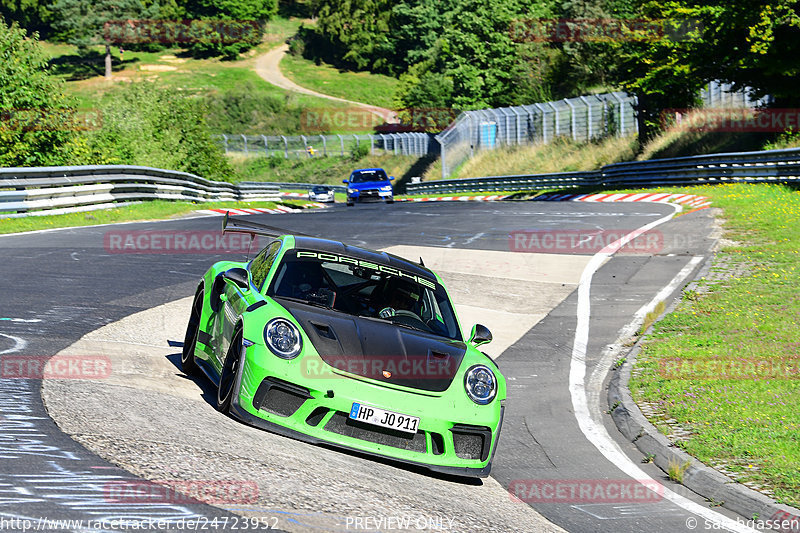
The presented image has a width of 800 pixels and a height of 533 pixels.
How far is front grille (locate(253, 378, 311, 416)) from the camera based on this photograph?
6.63m

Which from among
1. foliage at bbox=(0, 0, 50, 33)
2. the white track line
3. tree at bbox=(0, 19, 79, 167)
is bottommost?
the white track line

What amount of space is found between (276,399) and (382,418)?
75 cm

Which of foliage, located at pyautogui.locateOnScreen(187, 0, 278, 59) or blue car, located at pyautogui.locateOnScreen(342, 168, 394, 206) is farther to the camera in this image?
foliage, located at pyautogui.locateOnScreen(187, 0, 278, 59)

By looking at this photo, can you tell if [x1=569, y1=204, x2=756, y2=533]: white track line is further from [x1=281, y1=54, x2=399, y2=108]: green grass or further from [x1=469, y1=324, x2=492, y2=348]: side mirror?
[x1=281, y1=54, x2=399, y2=108]: green grass

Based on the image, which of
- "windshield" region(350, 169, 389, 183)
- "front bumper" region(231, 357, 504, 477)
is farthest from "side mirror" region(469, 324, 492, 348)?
"windshield" region(350, 169, 389, 183)

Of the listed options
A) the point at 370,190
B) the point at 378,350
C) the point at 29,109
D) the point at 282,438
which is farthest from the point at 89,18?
the point at 282,438

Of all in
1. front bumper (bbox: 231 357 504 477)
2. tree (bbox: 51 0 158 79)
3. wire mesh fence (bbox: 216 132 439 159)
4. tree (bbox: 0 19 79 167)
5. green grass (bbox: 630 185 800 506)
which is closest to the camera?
front bumper (bbox: 231 357 504 477)

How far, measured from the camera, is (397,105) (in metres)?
88.1

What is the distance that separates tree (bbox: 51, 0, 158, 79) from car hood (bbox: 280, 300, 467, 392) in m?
109

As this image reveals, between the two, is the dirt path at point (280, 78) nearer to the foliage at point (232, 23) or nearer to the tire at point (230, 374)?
Answer: the foliage at point (232, 23)

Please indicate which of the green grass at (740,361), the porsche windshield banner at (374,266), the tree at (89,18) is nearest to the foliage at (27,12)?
the tree at (89,18)

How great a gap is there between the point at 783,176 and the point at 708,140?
12.8 metres

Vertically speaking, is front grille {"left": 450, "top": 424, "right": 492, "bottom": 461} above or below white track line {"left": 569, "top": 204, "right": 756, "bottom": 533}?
above

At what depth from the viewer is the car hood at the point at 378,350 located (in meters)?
6.86
